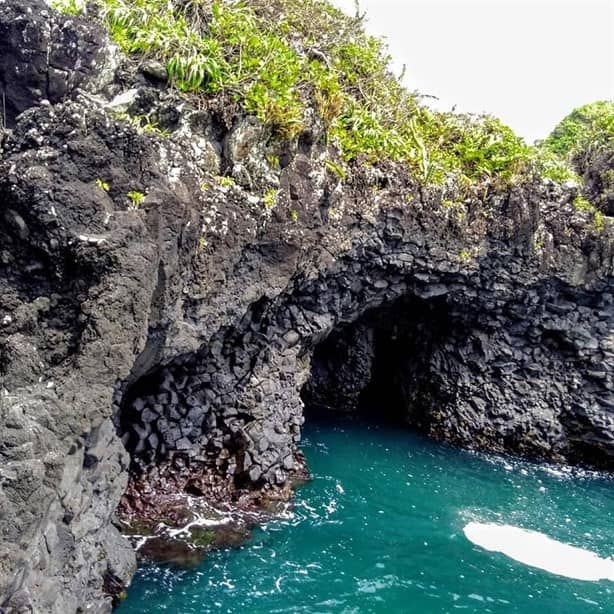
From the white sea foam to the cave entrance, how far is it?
4.86 metres

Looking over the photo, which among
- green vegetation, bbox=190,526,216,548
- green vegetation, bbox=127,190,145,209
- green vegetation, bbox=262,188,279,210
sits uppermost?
green vegetation, bbox=262,188,279,210

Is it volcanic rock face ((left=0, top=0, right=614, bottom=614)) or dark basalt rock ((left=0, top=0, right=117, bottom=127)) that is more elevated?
dark basalt rock ((left=0, top=0, right=117, bottom=127))

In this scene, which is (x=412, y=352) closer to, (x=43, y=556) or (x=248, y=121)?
(x=248, y=121)

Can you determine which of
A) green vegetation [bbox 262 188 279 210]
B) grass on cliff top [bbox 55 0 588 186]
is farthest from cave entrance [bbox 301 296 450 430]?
green vegetation [bbox 262 188 279 210]

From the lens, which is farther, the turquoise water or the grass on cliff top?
the grass on cliff top

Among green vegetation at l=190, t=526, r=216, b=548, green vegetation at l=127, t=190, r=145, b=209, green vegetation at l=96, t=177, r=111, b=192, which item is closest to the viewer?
green vegetation at l=96, t=177, r=111, b=192

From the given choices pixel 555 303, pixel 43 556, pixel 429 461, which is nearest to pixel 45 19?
pixel 43 556

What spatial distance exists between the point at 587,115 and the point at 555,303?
9.58 metres

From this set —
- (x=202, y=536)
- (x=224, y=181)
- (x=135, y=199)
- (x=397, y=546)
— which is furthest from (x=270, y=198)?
(x=397, y=546)

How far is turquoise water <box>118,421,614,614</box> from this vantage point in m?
7.21

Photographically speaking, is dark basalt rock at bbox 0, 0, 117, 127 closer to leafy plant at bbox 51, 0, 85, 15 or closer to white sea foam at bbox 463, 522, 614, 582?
leafy plant at bbox 51, 0, 85, 15

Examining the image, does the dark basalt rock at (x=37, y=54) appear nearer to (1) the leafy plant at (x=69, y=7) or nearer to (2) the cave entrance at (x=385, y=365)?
(1) the leafy plant at (x=69, y=7)

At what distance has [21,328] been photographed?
16.6 feet

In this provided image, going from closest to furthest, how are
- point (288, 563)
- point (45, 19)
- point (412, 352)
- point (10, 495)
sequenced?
point (10, 495)
point (45, 19)
point (288, 563)
point (412, 352)
